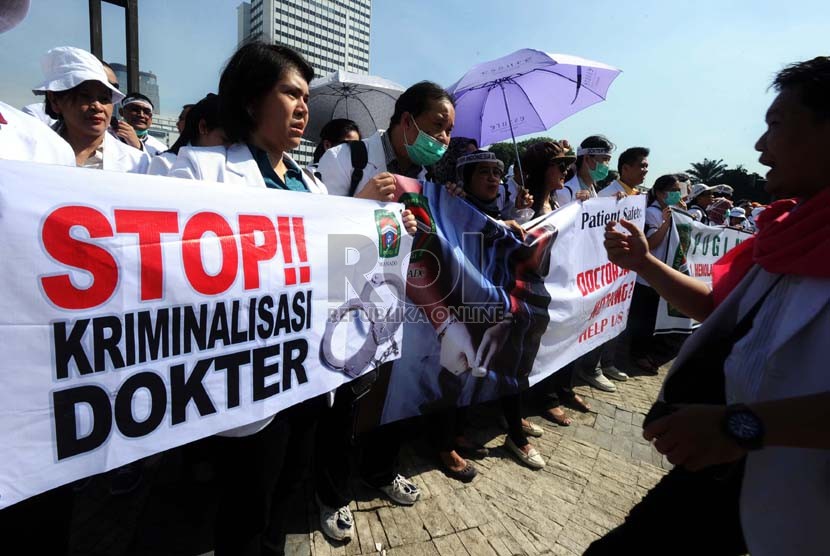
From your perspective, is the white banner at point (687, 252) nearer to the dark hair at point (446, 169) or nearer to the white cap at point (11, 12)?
the dark hair at point (446, 169)

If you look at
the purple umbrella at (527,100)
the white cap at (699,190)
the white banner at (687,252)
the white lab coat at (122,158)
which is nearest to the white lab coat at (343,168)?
the white lab coat at (122,158)

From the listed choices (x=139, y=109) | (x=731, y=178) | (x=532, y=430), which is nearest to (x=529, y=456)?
(x=532, y=430)

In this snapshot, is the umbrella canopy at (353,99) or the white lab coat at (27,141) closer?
the white lab coat at (27,141)

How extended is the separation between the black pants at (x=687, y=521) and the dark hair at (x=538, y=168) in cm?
247

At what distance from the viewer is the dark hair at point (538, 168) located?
12.0ft

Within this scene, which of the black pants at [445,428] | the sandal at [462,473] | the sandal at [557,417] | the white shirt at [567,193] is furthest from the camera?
the white shirt at [567,193]

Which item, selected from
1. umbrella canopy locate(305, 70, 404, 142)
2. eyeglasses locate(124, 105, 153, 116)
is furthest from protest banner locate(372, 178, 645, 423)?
eyeglasses locate(124, 105, 153, 116)

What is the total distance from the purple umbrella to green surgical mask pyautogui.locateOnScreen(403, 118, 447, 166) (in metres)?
1.88

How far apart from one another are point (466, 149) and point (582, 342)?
1.75 m

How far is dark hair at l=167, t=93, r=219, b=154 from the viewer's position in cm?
239

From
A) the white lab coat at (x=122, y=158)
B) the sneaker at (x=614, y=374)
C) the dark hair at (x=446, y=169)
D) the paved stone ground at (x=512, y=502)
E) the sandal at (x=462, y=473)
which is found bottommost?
the paved stone ground at (x=512, y=502)

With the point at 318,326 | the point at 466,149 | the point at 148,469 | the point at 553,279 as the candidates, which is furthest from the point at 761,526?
the point at 148,469

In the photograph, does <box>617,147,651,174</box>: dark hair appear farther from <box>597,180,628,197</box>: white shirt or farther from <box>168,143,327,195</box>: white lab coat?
<box>168,143,327,195</box>: white lab coat

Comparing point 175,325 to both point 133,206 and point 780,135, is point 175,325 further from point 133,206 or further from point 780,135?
point 780,135
